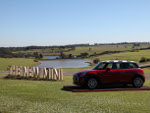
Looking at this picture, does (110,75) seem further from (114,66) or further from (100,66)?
(100,66)

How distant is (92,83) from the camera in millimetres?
13297

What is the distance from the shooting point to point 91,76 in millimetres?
13258

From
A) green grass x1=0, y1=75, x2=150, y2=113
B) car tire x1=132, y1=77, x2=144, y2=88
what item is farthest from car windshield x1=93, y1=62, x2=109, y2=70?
green grass x1=0, y1=75, x2=150, y2=113

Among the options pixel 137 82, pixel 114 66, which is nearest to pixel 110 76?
pixel 114 66

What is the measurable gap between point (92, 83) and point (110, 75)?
4.46ft

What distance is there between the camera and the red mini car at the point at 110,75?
43.6ft

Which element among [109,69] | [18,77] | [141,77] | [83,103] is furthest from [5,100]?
[18,77]

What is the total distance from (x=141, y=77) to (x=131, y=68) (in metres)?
0.88

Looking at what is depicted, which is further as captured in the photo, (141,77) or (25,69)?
(25,69)

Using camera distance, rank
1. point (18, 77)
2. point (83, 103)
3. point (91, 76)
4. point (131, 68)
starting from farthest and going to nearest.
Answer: point (18, 77), point (131, 68), point (91, 76), point (83, 103)

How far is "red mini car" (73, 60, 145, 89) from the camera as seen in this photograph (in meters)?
13.3

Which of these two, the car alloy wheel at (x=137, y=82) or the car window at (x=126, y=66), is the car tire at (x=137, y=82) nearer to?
the car alloy wheel at (x=137, y=82)

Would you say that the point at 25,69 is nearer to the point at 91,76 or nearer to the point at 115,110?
the point at 91,76

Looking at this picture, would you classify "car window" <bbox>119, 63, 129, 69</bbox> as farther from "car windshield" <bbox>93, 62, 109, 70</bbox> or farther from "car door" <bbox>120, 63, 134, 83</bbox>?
"car windshield" <bbox>93, 62, 109, 70</bbox>
